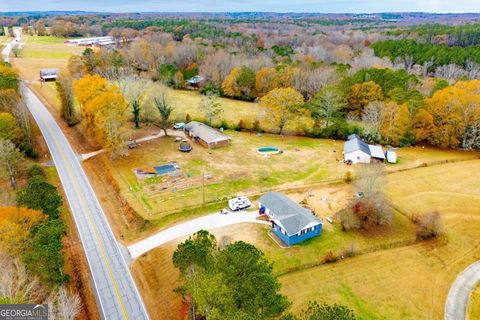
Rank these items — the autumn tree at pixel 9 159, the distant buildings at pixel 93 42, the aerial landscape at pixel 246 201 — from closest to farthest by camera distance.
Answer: the aerial landscape at pixel 246 201 → the autumn tree at pixel 9 159 → the distant buildings at pixel 93 42

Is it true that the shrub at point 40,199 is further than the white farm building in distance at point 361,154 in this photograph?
No

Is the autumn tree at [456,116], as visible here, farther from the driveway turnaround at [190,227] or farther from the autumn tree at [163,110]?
the autumn tree at [163,110]

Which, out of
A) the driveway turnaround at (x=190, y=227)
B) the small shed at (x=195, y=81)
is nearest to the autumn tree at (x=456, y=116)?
the driveway turnaround at (x=190, y=227)

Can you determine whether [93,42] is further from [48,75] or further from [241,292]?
[241,292]

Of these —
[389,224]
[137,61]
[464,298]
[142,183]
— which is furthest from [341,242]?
[137,61]

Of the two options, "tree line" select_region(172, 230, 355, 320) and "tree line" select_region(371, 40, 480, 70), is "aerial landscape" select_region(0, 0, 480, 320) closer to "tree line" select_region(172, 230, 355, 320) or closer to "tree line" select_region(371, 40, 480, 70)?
"tree line" select_region(172, 230, 355, 320)

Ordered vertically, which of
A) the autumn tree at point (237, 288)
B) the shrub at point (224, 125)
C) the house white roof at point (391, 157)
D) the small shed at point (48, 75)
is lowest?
the shrub at point (224, 125)

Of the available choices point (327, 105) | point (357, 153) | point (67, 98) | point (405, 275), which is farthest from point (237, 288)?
point (67, 98)

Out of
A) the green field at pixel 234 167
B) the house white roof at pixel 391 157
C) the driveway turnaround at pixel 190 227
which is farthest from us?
the house white roof at pixel 391 157
